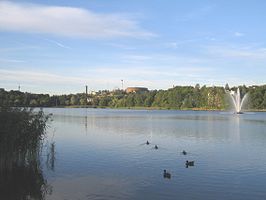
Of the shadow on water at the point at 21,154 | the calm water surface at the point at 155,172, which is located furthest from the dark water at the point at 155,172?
the shadow on water at the point at 21,154

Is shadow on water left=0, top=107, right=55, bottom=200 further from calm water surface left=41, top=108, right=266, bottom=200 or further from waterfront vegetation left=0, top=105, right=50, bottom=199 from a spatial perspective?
calm water surface left=41, top=108, right=266, bottom=200

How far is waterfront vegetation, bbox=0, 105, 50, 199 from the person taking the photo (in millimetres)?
23406

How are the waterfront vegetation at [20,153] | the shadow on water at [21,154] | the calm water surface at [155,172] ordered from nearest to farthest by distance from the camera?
1. the calm water surface at [155,172]
2. the shadow on water at [21,154]
3. the waterfront vegetation at [20,153]

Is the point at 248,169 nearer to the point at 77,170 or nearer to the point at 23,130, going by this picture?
the point at 77,170

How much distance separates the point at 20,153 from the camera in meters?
26.7

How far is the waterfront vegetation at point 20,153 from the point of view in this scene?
23.4 meters

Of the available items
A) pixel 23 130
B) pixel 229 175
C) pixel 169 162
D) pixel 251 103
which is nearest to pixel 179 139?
pixel 169 162

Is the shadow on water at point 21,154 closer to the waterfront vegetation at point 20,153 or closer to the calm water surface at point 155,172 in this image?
the waterfront vegetation at point 20,153

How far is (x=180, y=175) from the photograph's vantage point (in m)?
26.2

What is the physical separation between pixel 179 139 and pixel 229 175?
75.1 feet

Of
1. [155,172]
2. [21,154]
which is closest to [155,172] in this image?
[155,172]

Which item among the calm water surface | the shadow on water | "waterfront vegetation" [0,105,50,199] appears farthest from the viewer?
"waterfront vegetation" [0,105,50,199]

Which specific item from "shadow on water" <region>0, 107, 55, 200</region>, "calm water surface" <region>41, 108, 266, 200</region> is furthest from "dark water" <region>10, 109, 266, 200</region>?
"shadow on water" <region>0, 107, 55, 200</region>

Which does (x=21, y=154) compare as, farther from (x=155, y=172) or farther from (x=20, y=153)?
(x=155, y=172)
